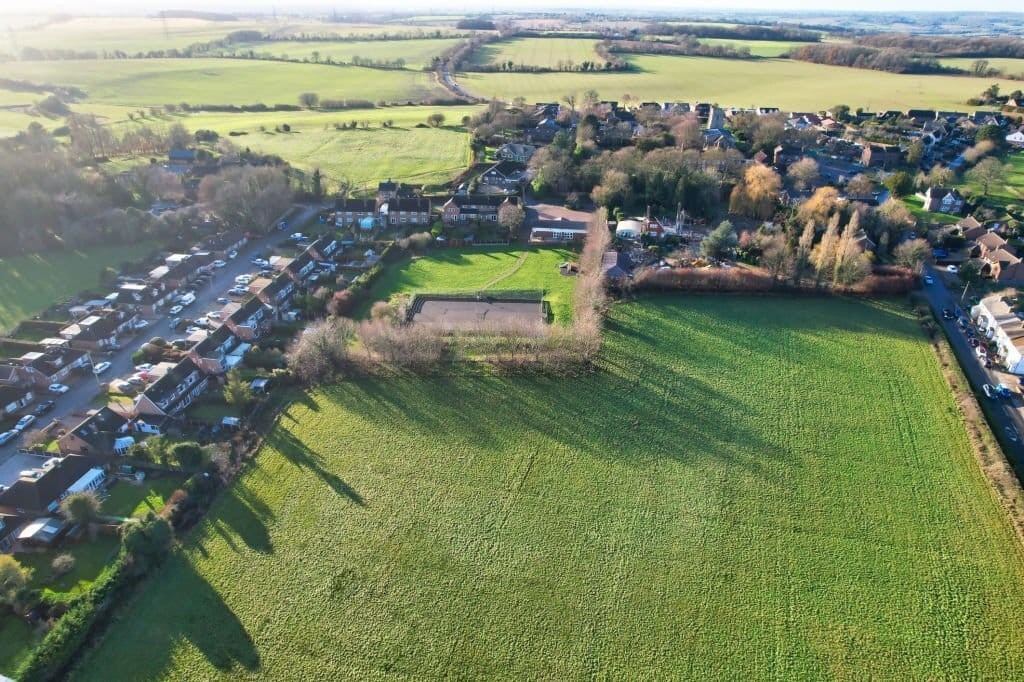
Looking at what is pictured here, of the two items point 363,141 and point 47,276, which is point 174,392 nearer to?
point 47,276

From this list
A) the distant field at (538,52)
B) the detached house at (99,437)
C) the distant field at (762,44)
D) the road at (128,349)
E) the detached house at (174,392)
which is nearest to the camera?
the detached house at (99,437)

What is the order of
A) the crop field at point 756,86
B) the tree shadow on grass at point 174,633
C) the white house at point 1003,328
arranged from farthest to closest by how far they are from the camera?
1. the crop field at point 756,86
2. the white house at point 1003,328
3. the tree shadow on grass at point 174,633

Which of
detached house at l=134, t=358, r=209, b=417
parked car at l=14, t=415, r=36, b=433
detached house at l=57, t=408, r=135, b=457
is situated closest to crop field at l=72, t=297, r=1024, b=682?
detached house at l=134, t=358, r=209, b=417

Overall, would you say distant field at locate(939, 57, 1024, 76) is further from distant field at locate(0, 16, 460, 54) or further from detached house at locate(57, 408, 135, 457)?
distant field at locate(0, 16, 460, 54)

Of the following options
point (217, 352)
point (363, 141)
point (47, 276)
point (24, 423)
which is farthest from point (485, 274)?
point (363, 141)

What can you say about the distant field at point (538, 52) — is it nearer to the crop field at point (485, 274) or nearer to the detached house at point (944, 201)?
the detached house at point (944, 201)

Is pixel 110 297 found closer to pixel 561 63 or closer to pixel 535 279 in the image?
pixel 535 279

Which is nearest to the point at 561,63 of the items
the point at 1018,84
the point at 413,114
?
the point at 413,114

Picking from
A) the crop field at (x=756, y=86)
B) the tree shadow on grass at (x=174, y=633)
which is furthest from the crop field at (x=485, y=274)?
the crop field at (x=756, y=86)
